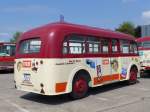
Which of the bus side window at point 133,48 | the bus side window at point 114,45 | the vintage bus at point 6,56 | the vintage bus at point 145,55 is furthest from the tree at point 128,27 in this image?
the bus side window at point 114,45

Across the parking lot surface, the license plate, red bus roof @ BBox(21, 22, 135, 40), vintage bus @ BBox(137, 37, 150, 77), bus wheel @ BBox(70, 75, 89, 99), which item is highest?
red bus roof @ BBox(21, 22, 135, 40)

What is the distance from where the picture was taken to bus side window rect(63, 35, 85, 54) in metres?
10.8

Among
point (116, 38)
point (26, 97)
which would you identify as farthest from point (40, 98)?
point (116, 38)

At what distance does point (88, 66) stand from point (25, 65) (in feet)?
7.49

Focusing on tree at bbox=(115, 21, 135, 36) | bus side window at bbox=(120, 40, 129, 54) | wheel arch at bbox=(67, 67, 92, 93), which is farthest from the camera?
tree at bbox=(115, 21, 135, 36)

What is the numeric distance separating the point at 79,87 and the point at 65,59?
50.3 inches

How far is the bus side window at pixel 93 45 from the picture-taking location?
1201cm

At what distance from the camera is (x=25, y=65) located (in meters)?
11.1

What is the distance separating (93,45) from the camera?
12266 mm

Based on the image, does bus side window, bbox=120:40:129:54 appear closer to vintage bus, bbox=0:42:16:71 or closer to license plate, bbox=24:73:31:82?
license plate, bbox=24:73:31:82

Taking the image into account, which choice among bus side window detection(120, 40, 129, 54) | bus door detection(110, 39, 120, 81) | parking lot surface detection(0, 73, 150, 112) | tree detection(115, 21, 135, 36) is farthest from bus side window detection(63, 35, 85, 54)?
tree detection(115, 21, 135, 36)

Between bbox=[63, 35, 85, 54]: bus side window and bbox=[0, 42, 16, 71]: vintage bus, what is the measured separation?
12902 millimetres

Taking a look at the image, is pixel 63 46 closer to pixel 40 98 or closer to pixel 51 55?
pixel 51 55

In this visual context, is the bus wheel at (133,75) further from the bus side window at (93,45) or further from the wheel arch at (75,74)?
the wheel arch at (75,74)
